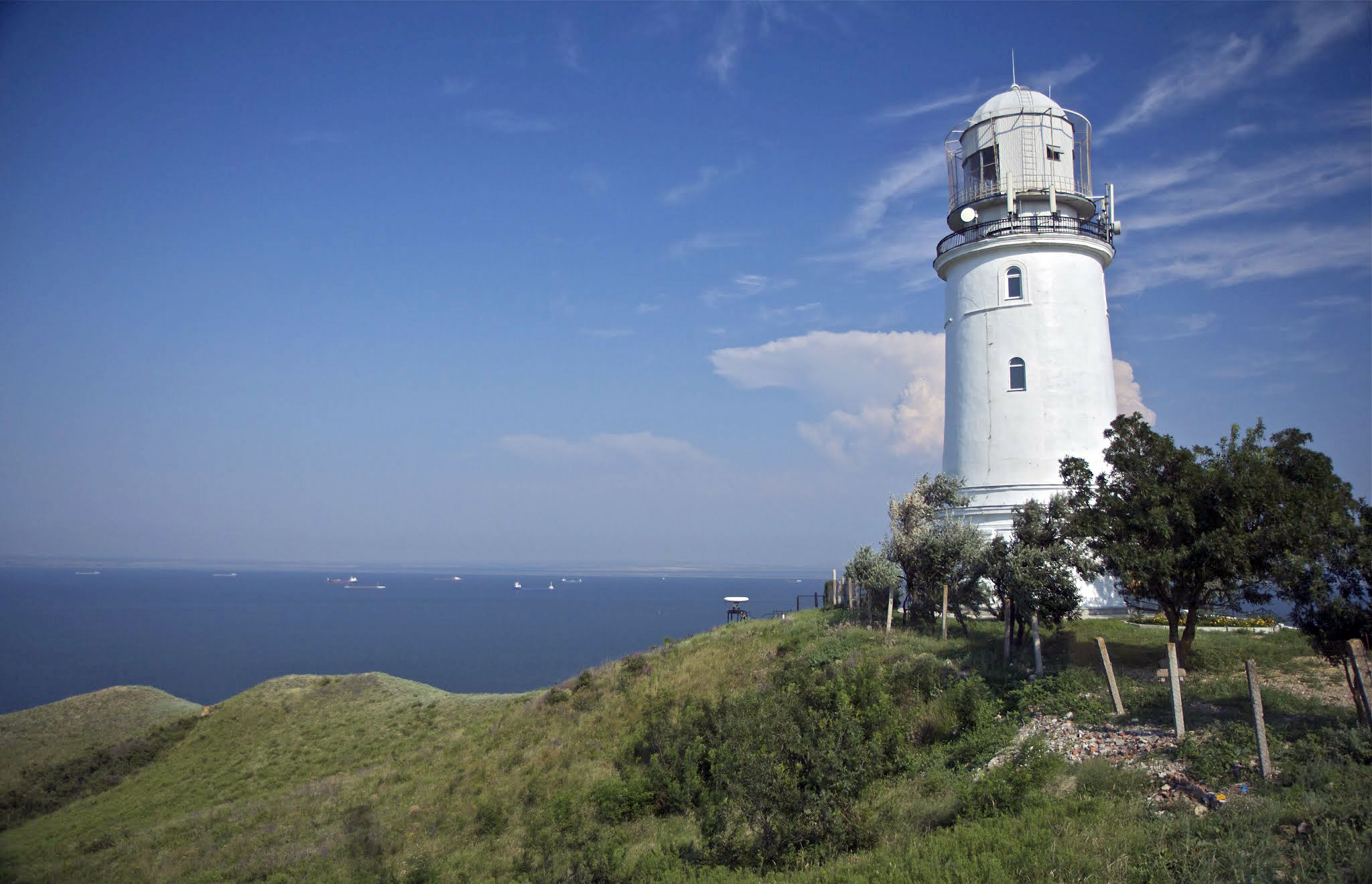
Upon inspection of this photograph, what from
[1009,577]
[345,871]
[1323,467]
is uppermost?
[1323,467]

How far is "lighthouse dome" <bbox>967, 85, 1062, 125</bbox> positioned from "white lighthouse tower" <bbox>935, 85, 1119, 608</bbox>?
0.05 m

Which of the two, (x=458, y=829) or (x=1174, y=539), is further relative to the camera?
(x=458, y=829)

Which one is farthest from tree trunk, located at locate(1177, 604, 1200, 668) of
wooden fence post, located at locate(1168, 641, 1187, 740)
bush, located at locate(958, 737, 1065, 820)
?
bush, located at locate(958, 737, 1065, 820)

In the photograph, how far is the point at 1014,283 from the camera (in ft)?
78.2

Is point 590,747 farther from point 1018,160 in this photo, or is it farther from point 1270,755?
point 1018,160

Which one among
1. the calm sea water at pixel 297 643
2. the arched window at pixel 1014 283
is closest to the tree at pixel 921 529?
the arched window at pixel 1014 283

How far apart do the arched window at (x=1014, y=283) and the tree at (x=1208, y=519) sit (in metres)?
10.3

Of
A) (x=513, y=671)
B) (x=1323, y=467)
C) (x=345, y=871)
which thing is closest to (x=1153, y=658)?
(x=1323, y=467)

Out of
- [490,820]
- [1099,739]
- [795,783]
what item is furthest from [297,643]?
[1099,739]

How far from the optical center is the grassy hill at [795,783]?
7.76 m

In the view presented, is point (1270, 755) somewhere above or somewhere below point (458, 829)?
above

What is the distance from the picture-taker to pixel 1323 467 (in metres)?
12.4

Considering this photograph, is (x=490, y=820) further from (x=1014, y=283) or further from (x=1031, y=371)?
(x=1014, y=283)

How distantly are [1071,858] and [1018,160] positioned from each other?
2259 cm
